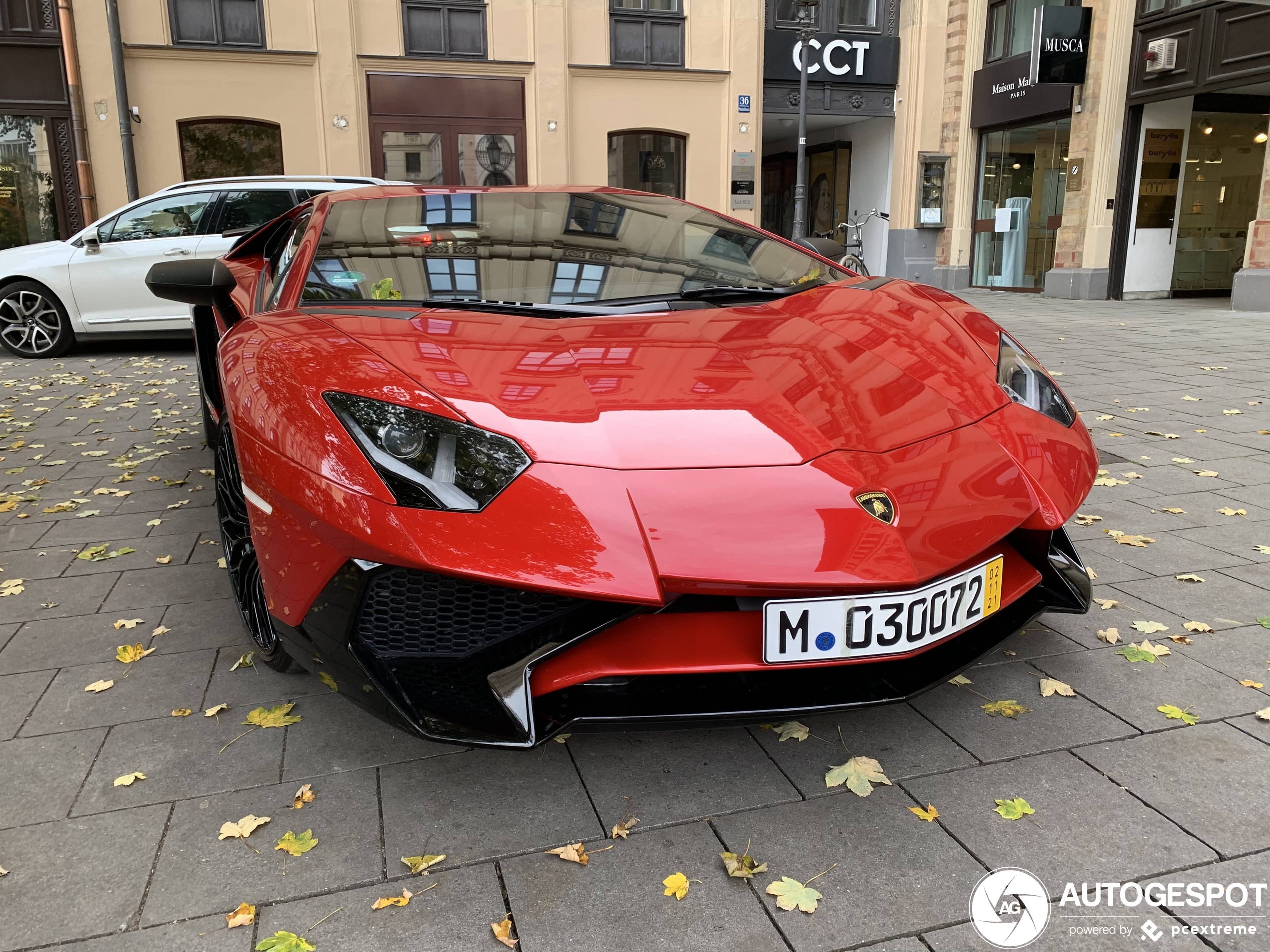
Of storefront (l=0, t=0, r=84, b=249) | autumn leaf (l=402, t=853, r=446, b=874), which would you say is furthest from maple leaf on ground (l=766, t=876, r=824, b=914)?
storefront (l=0, t=0, r=84, b=249)

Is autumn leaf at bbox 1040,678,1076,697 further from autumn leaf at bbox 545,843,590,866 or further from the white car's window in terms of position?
the white car's window

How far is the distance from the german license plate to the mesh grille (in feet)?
1.20

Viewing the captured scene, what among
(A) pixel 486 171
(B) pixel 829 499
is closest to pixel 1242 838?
(B) pixel 829 499

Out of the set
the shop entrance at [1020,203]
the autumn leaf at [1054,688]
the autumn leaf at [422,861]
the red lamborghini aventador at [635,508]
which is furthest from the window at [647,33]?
the autumn leaf at [422,861]

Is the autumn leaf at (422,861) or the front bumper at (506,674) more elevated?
the front bumper at (506,674)

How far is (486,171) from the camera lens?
15.2 metres

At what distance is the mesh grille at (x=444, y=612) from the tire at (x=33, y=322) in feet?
28.5

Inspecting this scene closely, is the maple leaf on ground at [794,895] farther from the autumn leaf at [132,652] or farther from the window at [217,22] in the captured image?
the window at [217,22]

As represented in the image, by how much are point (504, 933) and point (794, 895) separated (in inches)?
20.1

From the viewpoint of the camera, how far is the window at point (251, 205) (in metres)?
8.48

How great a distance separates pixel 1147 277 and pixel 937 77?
238 inches

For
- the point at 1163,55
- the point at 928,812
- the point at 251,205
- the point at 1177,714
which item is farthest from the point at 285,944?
the point at 1163,55

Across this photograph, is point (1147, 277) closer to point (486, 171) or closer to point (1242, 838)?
point (486, 171)
